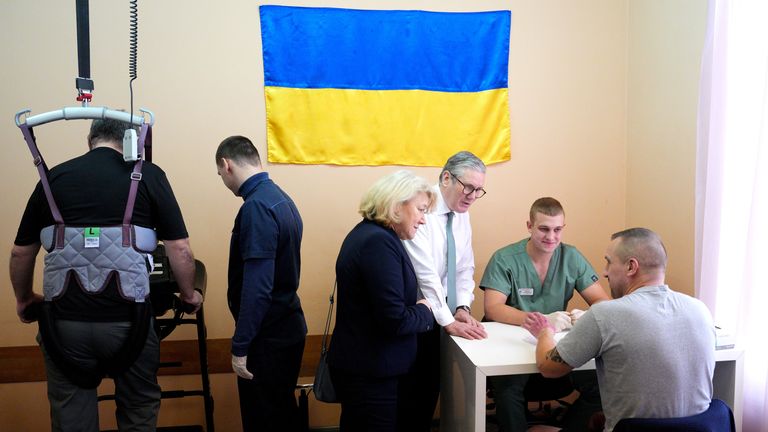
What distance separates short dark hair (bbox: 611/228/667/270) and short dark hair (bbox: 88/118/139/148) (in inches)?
63.1

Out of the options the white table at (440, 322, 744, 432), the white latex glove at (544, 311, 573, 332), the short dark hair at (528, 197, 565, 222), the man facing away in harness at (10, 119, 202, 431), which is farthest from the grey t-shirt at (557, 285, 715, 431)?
the man facing away in harness at (10, 119, 202, 431)

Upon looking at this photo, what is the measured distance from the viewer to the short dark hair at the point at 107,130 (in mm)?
1861

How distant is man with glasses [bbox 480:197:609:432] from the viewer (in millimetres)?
2361

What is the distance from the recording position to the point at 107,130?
1.87m

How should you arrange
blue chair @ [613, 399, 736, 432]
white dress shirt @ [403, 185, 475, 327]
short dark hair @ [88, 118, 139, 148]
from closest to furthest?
1. blue chair @ [613, 399, 736, 432]
2. short dark hair @ [88, 118, 139, 148]
3. white dress shirt @ [403, 185, 475, 327]

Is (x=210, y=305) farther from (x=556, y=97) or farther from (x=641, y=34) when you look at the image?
(x=641, y=34)

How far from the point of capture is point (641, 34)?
3.00 metres

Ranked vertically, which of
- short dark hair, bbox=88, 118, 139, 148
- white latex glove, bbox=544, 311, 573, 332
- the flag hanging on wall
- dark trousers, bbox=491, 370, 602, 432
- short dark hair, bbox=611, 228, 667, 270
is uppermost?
the flag hanging on wall

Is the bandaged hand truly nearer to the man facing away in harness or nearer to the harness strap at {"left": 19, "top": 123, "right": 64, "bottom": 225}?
the man facing away in harness

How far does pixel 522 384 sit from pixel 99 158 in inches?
71.4

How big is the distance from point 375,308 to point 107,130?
1054mm

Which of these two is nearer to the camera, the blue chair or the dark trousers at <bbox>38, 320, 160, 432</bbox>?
the blue chair

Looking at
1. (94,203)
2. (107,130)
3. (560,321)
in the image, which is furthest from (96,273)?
(560,321)

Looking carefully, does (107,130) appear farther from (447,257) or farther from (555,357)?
(555,357)
